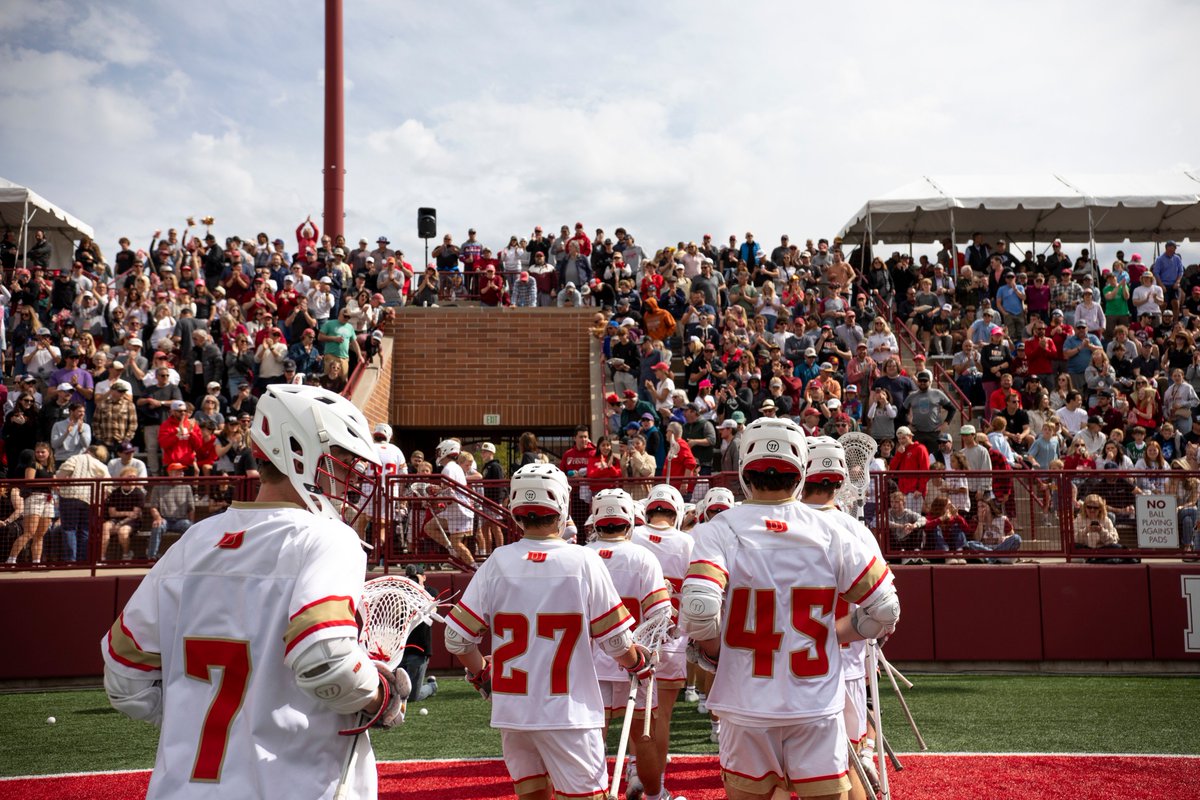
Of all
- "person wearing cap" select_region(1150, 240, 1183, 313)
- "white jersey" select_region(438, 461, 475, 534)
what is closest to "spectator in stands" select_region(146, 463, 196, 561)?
"white jersey" select_region(438, 461, 475, 534)

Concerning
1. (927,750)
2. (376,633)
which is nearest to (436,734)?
(927,750)

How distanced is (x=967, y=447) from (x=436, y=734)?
25.8 ft

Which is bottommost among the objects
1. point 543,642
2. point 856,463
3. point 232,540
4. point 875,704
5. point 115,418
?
point 875,704

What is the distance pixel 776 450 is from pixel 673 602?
3.73m

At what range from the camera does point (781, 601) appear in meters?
5.11

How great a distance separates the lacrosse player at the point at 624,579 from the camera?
6.80 m

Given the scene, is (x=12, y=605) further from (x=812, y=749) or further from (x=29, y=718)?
(x=812, y=749)

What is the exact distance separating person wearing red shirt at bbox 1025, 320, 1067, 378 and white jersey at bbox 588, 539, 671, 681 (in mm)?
12835

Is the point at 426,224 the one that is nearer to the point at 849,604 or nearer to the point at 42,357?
the point at 42,357

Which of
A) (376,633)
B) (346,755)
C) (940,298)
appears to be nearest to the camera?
(346,755)

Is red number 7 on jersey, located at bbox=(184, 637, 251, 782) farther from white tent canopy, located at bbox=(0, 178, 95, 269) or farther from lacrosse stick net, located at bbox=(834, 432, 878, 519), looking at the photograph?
white tent canopy, located at bbox=(0, 178, 95, 269)

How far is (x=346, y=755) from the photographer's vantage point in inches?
132

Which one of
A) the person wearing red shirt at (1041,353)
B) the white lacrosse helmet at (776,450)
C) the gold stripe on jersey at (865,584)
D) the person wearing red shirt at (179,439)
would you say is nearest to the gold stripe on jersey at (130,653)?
the white lacrosse helmet at (776,450)

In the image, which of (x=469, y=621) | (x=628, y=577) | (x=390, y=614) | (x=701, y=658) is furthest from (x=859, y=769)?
(x=390, y=614)
